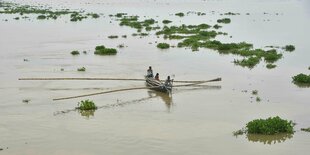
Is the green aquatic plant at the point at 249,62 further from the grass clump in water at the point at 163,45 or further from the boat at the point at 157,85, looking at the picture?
the boat at the point at 157,85

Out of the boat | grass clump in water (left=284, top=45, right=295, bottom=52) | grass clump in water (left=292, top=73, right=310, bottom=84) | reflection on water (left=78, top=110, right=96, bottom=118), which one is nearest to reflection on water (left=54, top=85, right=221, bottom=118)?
reflection on water (left=78, top=110, right=96, bottom=118)

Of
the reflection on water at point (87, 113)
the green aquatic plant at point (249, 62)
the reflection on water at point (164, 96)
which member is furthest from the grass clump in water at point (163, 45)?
the reflection on water at point (87, 113)

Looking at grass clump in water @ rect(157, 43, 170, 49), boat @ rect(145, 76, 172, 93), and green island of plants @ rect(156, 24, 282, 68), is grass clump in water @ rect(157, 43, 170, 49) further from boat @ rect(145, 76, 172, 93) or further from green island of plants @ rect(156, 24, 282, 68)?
boat @ rect(145, 76, 172, 93)

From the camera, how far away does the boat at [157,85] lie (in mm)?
23297

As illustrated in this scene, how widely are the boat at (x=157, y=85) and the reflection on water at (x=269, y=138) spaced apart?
6.88 m

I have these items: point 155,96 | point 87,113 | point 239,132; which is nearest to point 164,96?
point 155,96

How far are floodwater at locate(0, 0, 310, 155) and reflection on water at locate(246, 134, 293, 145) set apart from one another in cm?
4

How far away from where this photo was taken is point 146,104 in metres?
22.0

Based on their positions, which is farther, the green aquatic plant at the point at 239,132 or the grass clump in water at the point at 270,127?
the green aquatic plant at the point at 239,132

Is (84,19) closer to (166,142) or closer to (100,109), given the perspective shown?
(100,109)

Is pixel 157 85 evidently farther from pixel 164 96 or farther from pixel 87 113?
pixel 87 113

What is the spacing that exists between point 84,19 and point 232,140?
50.8 m

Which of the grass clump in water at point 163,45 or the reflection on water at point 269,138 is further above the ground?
the grass clump in water at point 163,45

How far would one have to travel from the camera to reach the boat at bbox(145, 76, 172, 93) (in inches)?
917
